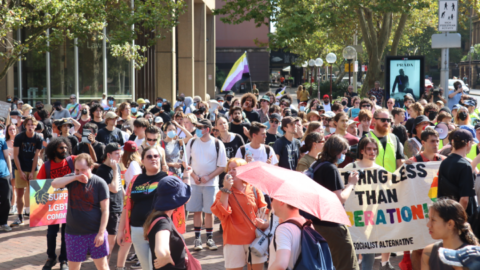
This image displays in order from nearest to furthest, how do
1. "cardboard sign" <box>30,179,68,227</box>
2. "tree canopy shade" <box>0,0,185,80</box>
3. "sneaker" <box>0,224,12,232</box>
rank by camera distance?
"cardboard sign" <box>30,179,68,227</box>
"sneaker" <box>0,224,12,232</box>
"tree canopy shade" <box>0,0,185,80</box>

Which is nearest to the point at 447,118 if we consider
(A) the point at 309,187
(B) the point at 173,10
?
(A) the point at 309,187

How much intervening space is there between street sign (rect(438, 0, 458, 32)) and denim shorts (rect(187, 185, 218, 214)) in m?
8.41

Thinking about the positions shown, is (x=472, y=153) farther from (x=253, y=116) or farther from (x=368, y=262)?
(x=253, y=116)

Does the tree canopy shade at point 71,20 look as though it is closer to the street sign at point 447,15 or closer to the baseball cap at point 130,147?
the baseball cap at point 130,147

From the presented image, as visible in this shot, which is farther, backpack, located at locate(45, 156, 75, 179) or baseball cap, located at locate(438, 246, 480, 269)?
backpack, located at locate(45, 156, 75, 179)

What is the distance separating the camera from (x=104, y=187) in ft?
19.3

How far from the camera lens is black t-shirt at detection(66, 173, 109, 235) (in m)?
5.78

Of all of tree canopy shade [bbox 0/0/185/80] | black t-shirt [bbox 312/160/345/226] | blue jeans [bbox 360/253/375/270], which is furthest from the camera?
tree canopy shade [bbox 0/0/185/80]

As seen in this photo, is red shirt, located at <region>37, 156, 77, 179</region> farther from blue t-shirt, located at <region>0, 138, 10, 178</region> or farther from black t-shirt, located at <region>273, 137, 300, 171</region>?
black t-shirt, located at <region>273, 137, 300, 171</region>

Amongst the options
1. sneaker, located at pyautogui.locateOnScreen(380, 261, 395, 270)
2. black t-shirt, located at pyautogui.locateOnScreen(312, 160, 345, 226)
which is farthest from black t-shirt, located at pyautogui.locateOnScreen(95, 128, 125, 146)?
black t-shirt, located at pyautogui.locateOnScreen(312, 160, 345, 226)

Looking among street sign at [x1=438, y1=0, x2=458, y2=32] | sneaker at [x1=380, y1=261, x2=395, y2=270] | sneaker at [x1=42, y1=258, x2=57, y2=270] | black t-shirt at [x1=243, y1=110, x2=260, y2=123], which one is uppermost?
street sign at [x1=438, y1=0, x2=458, y2=32]

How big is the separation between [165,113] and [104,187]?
829 centimetres

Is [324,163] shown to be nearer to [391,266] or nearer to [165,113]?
[391,266]

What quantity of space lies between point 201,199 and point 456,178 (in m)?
3.90
